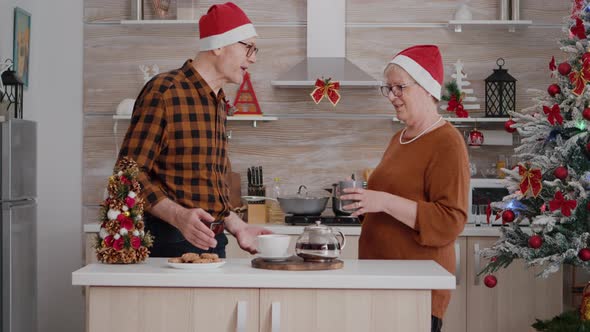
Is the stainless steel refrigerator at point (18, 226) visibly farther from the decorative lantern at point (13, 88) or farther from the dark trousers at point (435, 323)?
the dark trousers at point (435, 323)

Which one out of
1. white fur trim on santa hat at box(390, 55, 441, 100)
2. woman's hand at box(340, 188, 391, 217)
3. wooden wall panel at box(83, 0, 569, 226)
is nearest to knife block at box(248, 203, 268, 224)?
wooden wall panel at box(83, 0, 569, 226)

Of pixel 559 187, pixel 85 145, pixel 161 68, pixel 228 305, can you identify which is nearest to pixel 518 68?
pixel 559 187

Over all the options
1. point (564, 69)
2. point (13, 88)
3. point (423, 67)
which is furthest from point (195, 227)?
point (13, 88)

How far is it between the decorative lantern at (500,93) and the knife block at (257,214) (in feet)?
4.79

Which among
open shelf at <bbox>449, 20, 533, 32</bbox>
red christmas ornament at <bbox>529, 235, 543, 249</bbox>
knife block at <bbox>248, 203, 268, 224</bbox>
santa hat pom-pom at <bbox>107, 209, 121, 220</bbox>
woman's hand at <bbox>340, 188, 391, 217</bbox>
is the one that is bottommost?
red christmas ornament at <bbox>529, 235, 543, 249</bbox>

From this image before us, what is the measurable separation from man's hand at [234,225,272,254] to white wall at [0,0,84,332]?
9.17 ft

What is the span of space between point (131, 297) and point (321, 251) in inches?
22.6

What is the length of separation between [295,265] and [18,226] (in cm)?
208

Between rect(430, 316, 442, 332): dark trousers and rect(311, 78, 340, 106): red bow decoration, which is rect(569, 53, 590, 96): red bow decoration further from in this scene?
rect(430, 316, 442, 332): dark trousers

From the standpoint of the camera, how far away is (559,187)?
163 inches

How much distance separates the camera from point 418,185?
3.01m

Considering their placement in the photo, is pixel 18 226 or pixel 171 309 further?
pixel 18 226

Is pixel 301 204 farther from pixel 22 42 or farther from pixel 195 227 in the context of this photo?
pixel 195 227

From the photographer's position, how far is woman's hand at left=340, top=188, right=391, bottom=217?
9.04 feet
